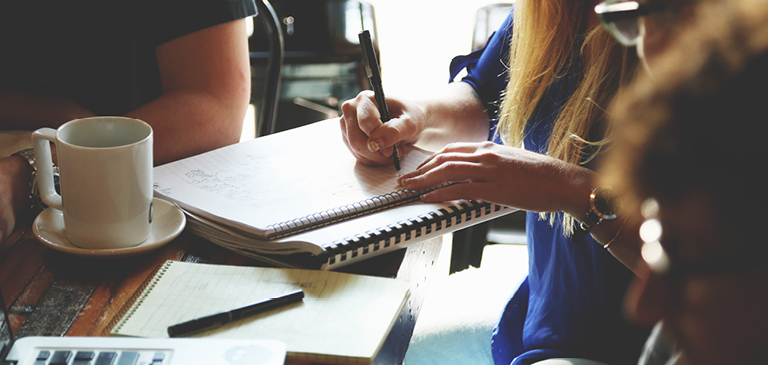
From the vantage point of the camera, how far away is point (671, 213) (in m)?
0.20

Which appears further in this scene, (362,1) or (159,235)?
(362,1)

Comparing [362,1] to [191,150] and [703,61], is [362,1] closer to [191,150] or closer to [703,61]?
[191,150]

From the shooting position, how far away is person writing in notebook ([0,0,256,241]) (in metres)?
0.94

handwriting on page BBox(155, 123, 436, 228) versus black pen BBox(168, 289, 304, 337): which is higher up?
handwriting on page BBox(155, 123, 436, 228)

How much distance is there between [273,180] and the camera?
2.44ft

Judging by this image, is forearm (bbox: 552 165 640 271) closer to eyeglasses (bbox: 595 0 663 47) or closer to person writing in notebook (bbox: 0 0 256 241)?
eyeglasses (bbox: 595 0 663 47)

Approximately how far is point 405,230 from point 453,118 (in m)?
0.45

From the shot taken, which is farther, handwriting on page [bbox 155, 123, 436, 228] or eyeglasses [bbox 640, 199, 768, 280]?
handwriting on page [bbox 155, 123, 436, 228]

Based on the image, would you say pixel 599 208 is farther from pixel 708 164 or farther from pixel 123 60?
pixel 123 60

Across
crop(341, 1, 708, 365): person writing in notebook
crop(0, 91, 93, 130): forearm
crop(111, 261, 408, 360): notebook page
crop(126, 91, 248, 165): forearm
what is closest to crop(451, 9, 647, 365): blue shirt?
crop(341, 1, 708, 365): person writing in notebook

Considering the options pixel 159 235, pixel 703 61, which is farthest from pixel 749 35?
pixel 159 235

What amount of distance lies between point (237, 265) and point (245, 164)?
0.22 meters

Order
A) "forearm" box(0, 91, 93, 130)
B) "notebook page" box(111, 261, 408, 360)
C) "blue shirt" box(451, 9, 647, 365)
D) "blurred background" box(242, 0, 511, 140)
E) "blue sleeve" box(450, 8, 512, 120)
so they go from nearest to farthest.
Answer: "notebook page" box(111, 261, 408, 360) → "blue shirt" box(451, 9, 647, 365) → "forearm" box(0, 91, 93, 130) → "blue sleeve" box(450, 8, 512, 120) → "blurred background" box(242, 0, 511, 140)

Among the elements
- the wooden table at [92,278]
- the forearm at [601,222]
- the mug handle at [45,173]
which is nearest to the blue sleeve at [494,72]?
the forearm at [601,222]
